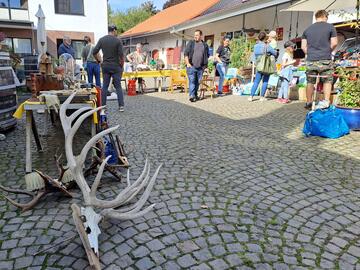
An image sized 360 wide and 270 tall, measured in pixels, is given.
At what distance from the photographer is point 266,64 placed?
8.67 m

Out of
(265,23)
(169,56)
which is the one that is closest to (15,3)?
(169,56)

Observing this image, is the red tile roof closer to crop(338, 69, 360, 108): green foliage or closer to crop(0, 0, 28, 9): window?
crop(0, 0, 28, 9): window

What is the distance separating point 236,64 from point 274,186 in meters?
9.56

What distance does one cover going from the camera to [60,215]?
281cm

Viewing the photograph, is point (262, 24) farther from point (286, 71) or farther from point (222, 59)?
point (286, 71)

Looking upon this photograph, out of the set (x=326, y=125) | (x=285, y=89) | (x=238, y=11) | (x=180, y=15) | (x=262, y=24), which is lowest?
(x=326, y=125)

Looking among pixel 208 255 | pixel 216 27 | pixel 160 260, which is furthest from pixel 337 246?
pixel 216 27

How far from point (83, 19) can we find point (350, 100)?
19.7 metres

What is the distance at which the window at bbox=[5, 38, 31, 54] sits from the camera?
66.5 feet

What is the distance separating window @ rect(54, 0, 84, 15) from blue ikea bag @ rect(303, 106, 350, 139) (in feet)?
65.1

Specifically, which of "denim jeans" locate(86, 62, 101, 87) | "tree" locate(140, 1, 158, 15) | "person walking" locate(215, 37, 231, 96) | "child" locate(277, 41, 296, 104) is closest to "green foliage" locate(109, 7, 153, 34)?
"tree" locate(140, 1, 158, 15)

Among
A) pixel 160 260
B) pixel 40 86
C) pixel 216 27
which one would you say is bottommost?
pixel 160 260

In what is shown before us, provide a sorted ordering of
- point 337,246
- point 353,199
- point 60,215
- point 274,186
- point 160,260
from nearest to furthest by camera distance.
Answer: point 160,260 → point 337,246 → point 60,215 → point 353,199 → point 274,186

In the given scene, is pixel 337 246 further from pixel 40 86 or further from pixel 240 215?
pixel 40 86
